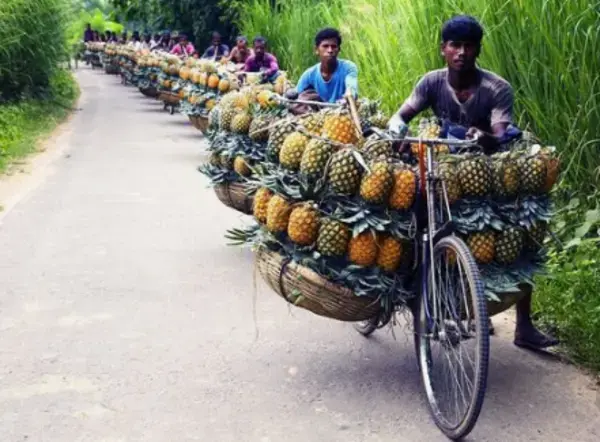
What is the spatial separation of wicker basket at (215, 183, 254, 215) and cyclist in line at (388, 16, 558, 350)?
7.23 ft

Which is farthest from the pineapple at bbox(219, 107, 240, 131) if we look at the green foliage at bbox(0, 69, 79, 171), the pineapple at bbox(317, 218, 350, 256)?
the green foliage at bbox(0, 69, 79, 171)

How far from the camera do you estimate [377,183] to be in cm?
418

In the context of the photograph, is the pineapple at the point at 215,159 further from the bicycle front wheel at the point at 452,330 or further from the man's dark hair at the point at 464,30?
the bicycle front wheel at the point at 452,330

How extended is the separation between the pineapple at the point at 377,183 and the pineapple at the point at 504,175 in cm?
53

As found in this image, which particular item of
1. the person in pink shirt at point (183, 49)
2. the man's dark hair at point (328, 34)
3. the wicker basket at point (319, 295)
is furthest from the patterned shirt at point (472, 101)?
the person in pink shirt at point (183, 49)

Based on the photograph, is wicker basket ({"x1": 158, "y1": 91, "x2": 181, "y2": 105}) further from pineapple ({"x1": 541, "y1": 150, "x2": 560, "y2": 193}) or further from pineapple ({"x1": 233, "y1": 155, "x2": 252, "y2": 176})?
pineapple ({"x1": 541, "y1": 150, "x2": 560, "y2": 193})

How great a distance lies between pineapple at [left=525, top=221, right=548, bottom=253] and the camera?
4434mm

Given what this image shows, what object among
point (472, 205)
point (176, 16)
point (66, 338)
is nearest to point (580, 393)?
point (472, 205)

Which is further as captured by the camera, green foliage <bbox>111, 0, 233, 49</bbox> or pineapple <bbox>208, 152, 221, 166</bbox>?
green foliage <bbox>111, 0, 233, 49</bbox>

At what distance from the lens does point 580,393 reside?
14.4 feet

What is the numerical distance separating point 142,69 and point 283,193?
62.2 ft

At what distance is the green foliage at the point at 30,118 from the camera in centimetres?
1434

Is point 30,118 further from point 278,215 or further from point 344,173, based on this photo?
point 344,173

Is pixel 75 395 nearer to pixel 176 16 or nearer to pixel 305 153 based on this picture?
pixel 305 153
